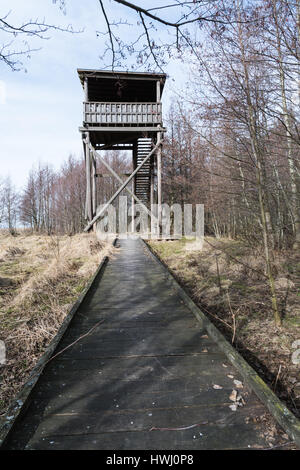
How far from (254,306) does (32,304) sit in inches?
143

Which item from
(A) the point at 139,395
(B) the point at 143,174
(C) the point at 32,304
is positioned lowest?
(C) the point at 32,304

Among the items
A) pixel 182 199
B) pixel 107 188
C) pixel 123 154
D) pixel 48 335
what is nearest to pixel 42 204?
pixel 107 188

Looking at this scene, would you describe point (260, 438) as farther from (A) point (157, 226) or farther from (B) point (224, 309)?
(A) point (157, 226)

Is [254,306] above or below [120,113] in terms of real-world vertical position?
below

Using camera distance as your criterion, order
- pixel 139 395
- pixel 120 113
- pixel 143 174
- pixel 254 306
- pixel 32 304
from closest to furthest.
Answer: pixel 139 395, pixel 254 306, pixel 32 304, pixel 120 113, pixel 143 174

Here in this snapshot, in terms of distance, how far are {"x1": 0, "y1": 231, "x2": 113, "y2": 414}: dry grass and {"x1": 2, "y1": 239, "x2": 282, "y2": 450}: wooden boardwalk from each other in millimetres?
371

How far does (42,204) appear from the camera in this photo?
1363 inches

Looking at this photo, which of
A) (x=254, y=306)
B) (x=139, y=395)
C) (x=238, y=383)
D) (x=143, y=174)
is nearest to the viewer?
(x=139, y=395)

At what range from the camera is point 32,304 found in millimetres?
4609

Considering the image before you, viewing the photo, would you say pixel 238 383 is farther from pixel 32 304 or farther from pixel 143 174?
pixel 143 174

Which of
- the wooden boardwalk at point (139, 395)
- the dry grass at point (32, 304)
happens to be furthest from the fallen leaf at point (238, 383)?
the dry grass at point (32, 304)

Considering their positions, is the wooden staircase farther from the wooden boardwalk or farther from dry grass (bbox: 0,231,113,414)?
the wooden boardwalk

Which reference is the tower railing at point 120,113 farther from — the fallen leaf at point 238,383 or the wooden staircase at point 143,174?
the fallen leaf at point 238,383

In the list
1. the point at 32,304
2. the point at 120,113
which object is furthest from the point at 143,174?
the point at 32,304
